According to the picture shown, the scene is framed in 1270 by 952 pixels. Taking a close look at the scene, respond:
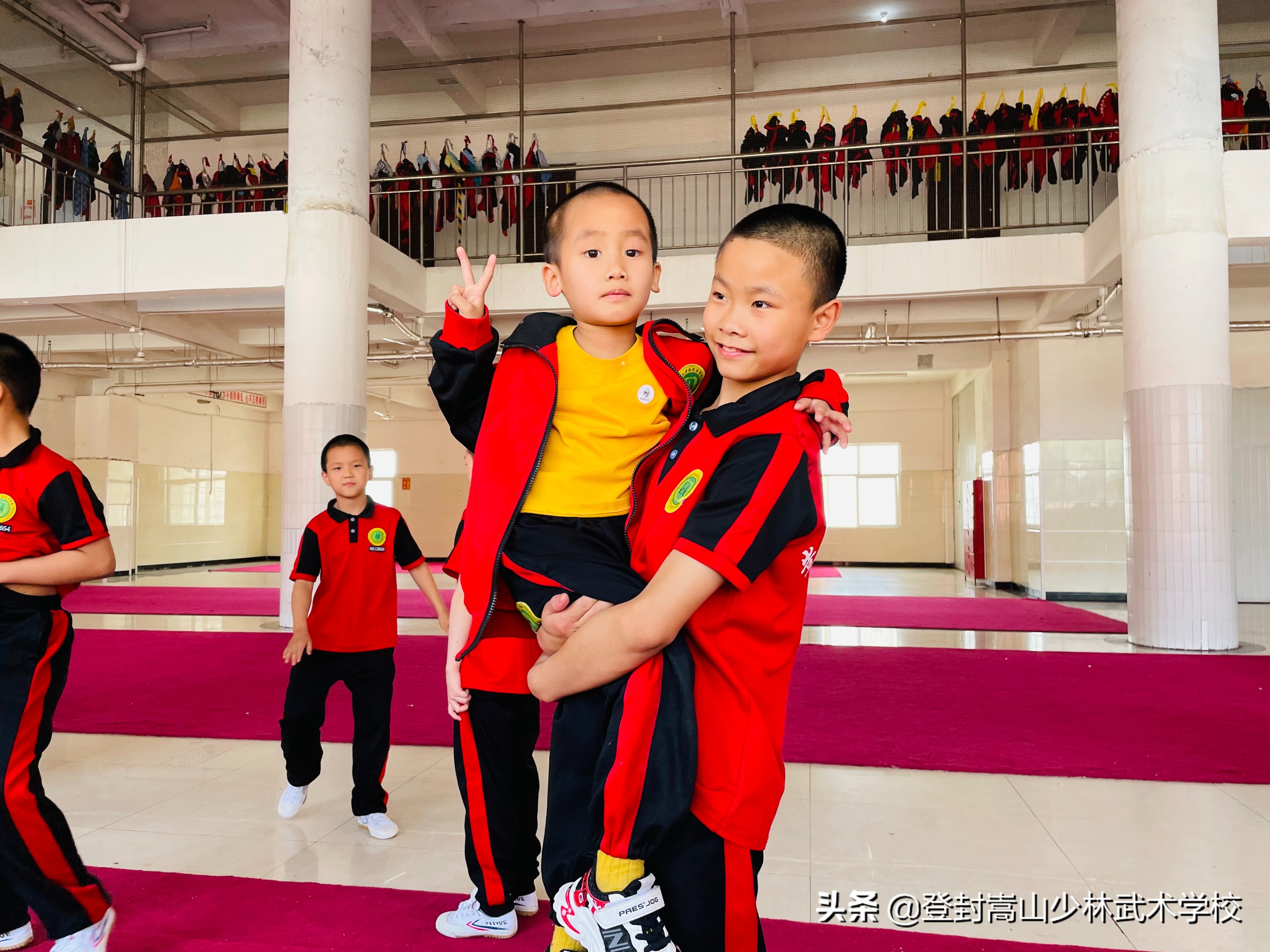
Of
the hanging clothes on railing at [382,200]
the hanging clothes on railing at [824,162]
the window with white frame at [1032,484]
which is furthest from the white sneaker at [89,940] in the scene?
the window with white frame at [1032,484]

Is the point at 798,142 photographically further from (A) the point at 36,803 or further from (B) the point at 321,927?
(A) the point at 36,803

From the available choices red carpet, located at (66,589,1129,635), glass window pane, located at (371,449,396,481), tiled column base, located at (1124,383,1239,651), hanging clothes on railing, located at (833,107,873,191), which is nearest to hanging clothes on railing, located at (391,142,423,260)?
red carpet, located at (66,589,1129,635)

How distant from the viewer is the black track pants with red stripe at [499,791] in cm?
208

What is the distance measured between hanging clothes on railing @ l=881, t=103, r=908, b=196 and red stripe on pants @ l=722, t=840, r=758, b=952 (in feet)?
37.1

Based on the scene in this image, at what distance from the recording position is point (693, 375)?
1586mm

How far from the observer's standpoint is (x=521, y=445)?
4.93 ft

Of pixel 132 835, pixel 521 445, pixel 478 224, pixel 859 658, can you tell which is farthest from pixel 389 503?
pixel 521 445

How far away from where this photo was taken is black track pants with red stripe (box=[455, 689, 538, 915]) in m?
2.08

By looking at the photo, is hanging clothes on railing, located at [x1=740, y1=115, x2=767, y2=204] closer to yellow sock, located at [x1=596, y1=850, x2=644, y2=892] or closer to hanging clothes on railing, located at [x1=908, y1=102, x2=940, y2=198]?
hanging clothes on railing, located at [x1=908, y1=102, x2=940, y2=198]

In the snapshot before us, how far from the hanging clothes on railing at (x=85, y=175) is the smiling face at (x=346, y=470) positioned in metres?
10.0

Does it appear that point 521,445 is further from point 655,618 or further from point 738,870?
point 738,870

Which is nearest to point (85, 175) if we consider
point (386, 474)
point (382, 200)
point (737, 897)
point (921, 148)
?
point (382, 200)

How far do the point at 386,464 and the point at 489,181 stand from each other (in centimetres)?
942

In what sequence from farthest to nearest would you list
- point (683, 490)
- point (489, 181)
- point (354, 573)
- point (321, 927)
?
point (489, 181) < point (354, 573) < point (321, 927) < point (683, 490)
